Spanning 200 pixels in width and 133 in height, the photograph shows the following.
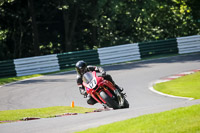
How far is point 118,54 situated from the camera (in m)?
22.1

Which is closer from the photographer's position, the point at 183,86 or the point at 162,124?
the point at 162,124

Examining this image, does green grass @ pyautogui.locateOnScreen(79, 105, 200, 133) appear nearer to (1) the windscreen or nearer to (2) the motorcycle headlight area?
(2) the motorcycle headlight area

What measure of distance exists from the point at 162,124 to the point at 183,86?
24.0 feet

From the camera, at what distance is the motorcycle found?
369 inches

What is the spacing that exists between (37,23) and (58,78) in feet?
36.4

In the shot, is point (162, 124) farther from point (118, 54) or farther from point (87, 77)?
point (118, 54)

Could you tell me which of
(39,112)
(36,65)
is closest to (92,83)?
(39,112)

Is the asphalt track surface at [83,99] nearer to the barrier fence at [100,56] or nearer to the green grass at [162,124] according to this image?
the green grass at [162,124]

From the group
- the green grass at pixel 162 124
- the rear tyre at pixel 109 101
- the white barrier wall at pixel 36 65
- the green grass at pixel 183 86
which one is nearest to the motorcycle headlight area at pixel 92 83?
the rear tyre at pixel 109 101

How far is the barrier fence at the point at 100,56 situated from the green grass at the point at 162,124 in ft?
48.7

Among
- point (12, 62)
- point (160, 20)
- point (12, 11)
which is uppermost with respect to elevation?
point (12, 11)

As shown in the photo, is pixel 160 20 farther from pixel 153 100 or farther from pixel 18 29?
pixel 153 100

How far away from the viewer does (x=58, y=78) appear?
18172mm

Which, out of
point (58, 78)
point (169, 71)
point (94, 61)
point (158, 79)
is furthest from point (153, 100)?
point (94, 61)
